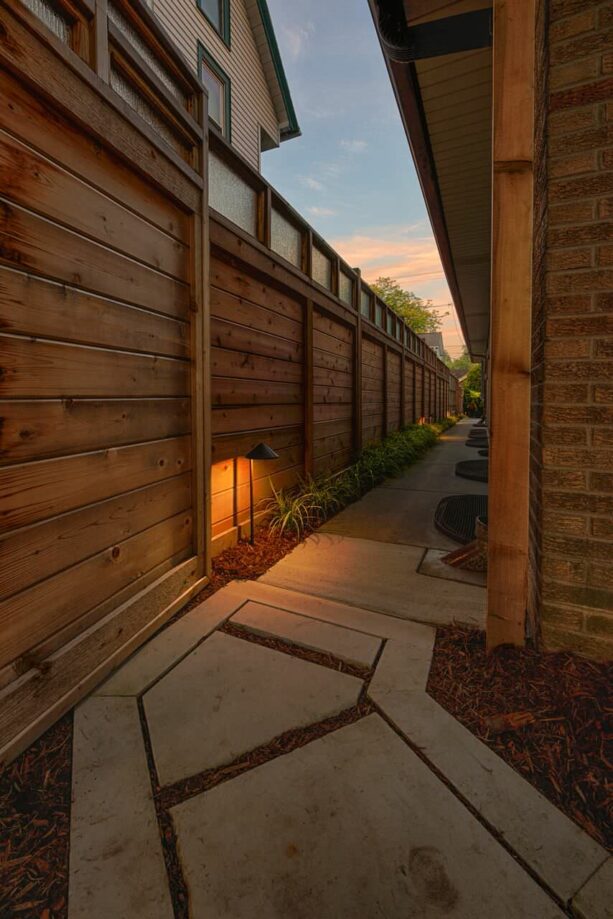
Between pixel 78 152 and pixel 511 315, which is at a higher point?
pixel 78 152

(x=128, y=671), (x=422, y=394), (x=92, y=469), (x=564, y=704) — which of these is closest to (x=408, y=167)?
(x=92, y=469)

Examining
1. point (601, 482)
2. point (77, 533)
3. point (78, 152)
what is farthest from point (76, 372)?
point (601, 482)

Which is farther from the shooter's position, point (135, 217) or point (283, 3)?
point (283, 3)

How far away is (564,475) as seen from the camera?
154 cm

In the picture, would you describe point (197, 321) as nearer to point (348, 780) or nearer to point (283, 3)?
point (348, 780)

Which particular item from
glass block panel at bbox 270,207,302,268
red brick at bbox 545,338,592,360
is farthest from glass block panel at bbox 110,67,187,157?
red brick at bbox 545,338,592,360

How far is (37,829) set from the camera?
1.04 meters

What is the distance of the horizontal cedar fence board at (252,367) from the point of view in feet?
9.05

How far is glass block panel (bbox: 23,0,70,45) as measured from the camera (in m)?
1.40

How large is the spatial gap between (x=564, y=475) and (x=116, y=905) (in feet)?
6.07

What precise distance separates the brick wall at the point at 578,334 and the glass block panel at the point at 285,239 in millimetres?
2399

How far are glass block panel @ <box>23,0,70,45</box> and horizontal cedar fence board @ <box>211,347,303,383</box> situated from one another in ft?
4.93

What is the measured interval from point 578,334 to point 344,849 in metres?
1.81

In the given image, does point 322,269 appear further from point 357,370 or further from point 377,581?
point 377,581
